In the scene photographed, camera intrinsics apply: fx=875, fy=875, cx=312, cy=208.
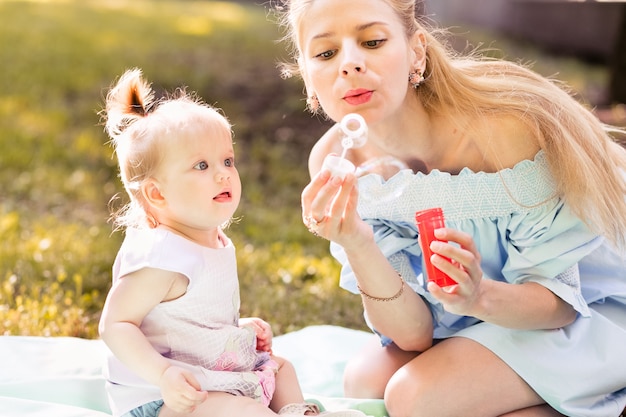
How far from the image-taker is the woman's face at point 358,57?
2262 millimetres

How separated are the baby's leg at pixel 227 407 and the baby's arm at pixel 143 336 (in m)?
0.10

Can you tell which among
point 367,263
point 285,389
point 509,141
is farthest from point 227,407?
point 509,141

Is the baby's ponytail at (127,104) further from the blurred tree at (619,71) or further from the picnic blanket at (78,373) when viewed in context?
the blurred tree at (619,71)

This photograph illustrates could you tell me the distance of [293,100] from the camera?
6.98 metres

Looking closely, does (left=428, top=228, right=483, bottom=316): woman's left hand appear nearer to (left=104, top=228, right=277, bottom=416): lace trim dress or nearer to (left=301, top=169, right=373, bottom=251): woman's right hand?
(left=301, top=169, right=373, bottom=251): woman's right hand

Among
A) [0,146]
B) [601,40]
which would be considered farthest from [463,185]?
[601,40]

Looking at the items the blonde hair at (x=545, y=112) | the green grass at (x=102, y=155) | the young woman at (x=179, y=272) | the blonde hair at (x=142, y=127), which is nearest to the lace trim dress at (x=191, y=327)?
the young woman at (x=179, y=272)

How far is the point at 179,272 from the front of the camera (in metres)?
2.18

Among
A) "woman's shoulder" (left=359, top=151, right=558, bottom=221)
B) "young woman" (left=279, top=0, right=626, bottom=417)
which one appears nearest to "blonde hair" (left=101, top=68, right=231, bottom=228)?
"young woman" (left=279, top=0, right=626, bottom=417)

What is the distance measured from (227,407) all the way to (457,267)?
0.68 meters

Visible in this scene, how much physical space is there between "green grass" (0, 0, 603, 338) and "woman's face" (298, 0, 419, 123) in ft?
4.44

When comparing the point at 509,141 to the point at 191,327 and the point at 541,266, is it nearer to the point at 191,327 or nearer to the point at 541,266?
the point at 541,266

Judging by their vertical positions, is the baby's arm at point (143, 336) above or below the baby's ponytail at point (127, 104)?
below

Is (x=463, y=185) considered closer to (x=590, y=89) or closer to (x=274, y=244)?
(x=274, y=244)
